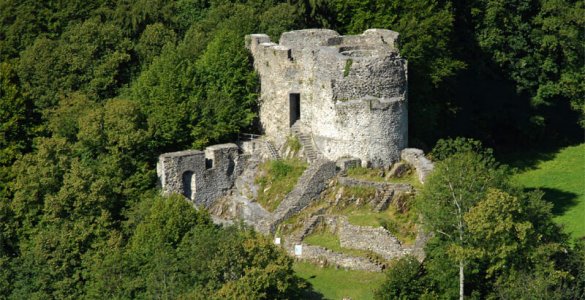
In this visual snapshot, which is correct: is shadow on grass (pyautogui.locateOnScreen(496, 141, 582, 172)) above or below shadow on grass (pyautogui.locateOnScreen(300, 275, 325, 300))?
above

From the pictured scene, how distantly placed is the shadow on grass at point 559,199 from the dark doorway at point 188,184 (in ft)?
46.9

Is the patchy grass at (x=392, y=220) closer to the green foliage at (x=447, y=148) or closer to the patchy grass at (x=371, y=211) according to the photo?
the patchy grass at (x=371, y=211)

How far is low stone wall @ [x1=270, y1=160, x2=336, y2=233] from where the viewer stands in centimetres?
6031

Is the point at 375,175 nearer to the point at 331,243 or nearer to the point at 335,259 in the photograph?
the point at 331,243

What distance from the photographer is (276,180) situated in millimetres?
62562

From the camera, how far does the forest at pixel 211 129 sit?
178ft

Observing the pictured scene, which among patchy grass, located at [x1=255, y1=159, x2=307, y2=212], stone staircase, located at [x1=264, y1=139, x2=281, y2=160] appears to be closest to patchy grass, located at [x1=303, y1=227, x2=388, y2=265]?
patchy grass, located at [x1=255, y1=159, x2=307, y2=212]

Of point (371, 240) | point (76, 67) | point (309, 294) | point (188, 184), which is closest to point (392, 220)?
point (371, 240)

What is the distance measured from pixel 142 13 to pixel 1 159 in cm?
1020

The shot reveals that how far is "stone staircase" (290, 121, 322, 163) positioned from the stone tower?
0.17m

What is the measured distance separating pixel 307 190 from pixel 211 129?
18.7 feet

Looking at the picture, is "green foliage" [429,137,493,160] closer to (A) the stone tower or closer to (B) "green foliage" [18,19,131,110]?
(A) the stone tower

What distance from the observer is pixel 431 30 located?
67562 millimetres

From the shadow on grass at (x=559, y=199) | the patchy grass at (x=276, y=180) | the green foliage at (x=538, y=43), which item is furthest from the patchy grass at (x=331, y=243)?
the green foliage at (x=538, y=43)
